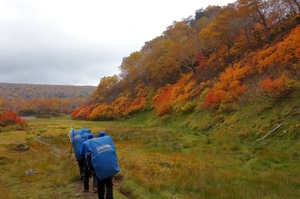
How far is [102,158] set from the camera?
675 cm

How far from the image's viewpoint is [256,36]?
139 ft

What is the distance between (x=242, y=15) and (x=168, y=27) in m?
49.6

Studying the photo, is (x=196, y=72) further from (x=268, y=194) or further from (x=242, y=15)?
(x=268, y=194)

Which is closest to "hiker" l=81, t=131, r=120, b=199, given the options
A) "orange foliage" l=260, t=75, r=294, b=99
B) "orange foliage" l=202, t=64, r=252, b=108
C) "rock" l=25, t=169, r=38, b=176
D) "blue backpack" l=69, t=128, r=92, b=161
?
"blue backpack" l=69, t=128, r=92, b=161

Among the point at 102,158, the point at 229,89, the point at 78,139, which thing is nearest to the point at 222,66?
the point at 229,89

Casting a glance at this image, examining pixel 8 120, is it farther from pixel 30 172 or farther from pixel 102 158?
pixel 102 158

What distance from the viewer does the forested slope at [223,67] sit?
88.4 feet

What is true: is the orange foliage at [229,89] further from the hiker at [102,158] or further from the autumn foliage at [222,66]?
the hiker at [102,158]

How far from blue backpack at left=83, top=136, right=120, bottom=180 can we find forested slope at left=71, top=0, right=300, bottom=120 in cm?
1914

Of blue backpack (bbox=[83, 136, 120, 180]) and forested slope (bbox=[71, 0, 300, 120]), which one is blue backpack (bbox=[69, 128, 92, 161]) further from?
forested slope (bbox=[71, 0, 300, 120])

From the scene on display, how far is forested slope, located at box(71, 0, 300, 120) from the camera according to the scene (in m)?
26.9

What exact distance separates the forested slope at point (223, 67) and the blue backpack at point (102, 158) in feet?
62.8

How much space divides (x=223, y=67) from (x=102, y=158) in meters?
38.0

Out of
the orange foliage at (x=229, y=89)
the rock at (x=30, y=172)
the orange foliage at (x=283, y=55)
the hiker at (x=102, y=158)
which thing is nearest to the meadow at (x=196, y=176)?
the rock at (x=30, y=172)
